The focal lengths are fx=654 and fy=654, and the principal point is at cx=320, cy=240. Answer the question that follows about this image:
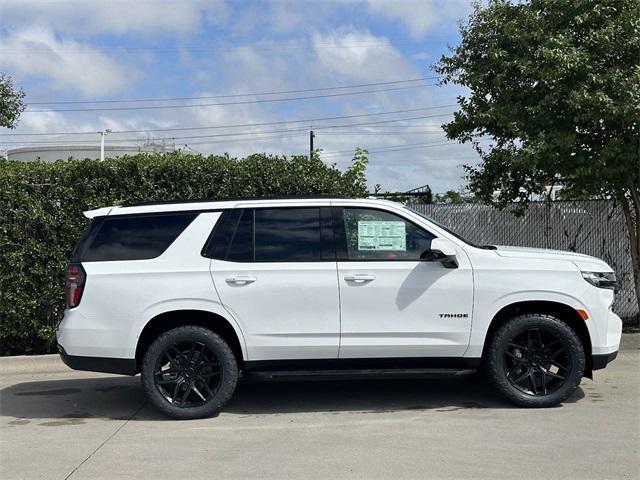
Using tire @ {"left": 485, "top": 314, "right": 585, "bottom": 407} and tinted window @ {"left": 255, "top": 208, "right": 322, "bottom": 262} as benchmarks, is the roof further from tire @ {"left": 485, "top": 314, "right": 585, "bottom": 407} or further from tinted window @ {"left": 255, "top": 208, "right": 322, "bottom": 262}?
tire @ {"left": 485, "top": 314, "right": 585, "bottom": 407}

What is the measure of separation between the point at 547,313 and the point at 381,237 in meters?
1.69

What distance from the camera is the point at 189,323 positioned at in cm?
598

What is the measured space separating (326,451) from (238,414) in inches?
56.9

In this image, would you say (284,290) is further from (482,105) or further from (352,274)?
(482,105)

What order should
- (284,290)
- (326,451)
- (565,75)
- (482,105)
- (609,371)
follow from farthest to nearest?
(482,105), (565,75), (609,371), (284,290), (326,451)

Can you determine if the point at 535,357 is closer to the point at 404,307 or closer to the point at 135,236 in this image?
the point at 404,307

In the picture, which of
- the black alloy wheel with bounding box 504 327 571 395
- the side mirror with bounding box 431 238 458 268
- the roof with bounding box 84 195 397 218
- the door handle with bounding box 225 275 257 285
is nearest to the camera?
the side mirror with bounding box 431 238 458 268

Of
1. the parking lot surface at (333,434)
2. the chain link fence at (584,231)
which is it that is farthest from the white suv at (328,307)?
the chain link fence at (584,231)

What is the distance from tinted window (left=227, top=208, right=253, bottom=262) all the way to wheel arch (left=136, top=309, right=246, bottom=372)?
560 mm

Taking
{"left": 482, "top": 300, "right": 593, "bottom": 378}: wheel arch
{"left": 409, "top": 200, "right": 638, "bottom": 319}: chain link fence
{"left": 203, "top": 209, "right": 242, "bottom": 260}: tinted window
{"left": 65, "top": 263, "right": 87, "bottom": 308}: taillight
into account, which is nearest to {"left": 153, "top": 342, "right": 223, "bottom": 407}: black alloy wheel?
{"left": 203, "top": 209, "right": 242, "bottom": 260}: tinted window

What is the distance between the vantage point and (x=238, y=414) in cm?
620

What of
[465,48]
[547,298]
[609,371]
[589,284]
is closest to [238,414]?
[547,298]

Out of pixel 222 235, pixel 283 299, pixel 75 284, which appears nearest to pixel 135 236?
pixel 75 284

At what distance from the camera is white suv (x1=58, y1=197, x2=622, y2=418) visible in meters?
5.80
